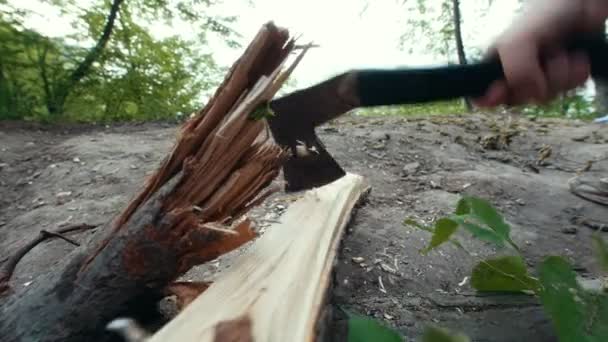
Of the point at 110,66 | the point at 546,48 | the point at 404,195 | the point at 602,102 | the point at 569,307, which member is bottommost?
the point at 602,102

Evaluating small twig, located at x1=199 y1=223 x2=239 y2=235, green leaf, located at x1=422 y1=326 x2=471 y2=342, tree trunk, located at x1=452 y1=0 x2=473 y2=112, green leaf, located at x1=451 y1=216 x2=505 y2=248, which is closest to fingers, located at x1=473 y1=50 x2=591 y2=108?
green leaf, located at x1=451 y1=216 x2=505 y2=248

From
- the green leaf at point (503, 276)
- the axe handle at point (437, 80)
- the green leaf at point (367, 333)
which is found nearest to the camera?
the green leaf at point (367, 333)

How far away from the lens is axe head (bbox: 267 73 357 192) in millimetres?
1528

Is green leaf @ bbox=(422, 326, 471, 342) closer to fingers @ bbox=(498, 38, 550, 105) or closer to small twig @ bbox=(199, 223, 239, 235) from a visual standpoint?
small twig @ bbox=(199, 223, 239, 235)

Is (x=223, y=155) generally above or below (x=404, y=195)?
above

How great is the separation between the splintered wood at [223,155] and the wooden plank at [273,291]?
111mm

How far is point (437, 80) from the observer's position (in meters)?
1.47

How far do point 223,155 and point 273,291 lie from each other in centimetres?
36

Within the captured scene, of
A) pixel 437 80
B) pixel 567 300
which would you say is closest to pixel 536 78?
pixel 437 80

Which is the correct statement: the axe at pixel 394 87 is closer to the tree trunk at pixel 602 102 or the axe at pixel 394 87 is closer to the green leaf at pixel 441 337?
the green leaf at pixel 441 337

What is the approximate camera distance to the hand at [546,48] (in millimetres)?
1393

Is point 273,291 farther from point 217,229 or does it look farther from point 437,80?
point 437,80

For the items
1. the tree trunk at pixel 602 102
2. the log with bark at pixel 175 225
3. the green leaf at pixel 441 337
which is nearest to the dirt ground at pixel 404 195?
the log with bark at pixel 175 225

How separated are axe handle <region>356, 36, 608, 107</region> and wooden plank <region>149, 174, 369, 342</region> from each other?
0.43m
